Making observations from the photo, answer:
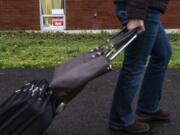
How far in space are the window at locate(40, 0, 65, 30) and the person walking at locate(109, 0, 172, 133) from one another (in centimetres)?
764

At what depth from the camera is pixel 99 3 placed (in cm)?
1184

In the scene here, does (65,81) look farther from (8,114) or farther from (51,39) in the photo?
(51,39)

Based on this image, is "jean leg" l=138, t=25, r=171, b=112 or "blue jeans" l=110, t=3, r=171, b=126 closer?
"blue jeans" l=110, t=3, r=171, b=126

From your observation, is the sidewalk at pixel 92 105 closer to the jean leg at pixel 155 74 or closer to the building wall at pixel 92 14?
the jean leg at pixel 155 74

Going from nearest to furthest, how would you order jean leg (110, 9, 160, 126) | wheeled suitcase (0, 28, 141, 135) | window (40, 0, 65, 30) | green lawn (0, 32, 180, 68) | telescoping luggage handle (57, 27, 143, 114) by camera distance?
1. wheeled suitcase (0, 28, 141, 135)
2. telescoping luggage handle (57, 27, 143, 114)
3. jean leg (110, 9, 160, 126)
4. green lawn (0, 32, 180, 68)
5. window (40, 0, 65, 30)

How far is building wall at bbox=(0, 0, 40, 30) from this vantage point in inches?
467

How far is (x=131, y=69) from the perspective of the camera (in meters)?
4.05

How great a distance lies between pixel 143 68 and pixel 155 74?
0.21 m

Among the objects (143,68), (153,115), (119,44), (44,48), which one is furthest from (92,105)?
(44,48)

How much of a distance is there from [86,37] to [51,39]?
806 millimetres

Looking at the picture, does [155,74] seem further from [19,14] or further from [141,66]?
[19,14]

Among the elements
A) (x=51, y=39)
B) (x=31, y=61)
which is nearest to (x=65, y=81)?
(x=31, y=61)

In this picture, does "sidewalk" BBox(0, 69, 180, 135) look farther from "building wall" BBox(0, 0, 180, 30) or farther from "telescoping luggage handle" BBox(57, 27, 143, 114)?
"building wall" BBox(0, 0, 180, 30)

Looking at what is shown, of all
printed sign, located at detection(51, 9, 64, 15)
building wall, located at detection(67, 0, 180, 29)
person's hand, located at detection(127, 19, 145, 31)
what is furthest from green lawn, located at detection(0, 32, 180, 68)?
person's hand, located at detection(127, 19, 145, 31)
